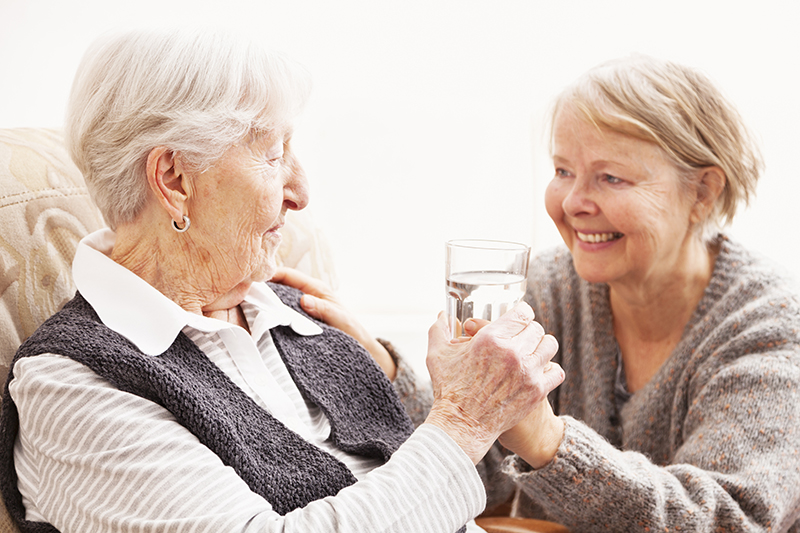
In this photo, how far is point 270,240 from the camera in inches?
45.1

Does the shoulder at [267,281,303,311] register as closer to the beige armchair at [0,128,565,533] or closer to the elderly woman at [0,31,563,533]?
the elderly woman at [0,31,563,533]

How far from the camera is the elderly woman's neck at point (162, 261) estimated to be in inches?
42.1

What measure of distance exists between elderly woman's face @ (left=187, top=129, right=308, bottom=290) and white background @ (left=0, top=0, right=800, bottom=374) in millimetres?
1091

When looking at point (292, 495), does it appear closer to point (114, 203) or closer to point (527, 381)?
point (527, 381)

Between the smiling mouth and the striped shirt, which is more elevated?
the smiling mouth

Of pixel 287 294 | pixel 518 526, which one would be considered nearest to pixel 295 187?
pixel 287 294

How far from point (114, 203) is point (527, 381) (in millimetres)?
701

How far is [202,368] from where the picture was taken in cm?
100

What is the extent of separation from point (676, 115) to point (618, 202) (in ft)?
0.74

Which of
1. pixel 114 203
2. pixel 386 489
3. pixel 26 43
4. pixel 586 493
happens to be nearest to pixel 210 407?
pixel 386 489

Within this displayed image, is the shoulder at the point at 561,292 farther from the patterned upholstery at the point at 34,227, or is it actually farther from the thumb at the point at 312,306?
the patterned upholstery at the point at 34,227

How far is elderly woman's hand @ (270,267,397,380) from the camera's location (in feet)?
4.60

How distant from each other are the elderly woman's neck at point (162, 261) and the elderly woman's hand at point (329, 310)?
332 millimetres

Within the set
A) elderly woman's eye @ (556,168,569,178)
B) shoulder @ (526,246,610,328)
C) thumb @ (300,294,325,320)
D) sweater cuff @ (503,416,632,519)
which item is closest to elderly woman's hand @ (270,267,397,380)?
thumb @ (300,294,325,320)
